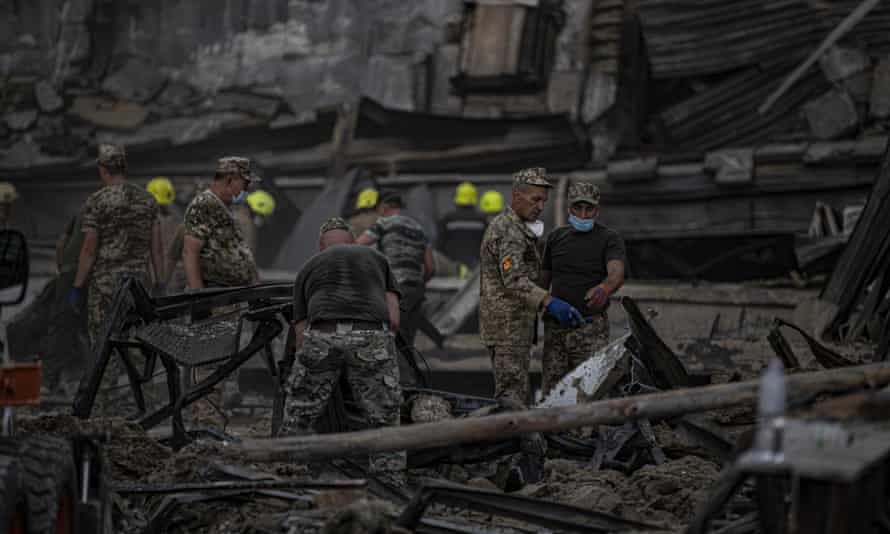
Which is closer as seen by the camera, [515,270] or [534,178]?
[515,270]

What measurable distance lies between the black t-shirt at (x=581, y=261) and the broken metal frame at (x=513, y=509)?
12.0 feet

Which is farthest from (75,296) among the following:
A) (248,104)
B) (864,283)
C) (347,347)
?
(248,104)

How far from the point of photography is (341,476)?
308 inches

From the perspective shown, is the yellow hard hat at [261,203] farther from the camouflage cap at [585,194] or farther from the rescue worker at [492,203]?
the camouflage cap at [585,194]

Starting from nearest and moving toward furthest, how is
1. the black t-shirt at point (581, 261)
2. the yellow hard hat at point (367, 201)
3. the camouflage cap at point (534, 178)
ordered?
the camouflage cap at point (534, 178) < the black t-shirt at point (581, 261) < the yellow hard hat at point (367, 201)

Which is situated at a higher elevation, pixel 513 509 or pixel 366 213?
pixel 513 509

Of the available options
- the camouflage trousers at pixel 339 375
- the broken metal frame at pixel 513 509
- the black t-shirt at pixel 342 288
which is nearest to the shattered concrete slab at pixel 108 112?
the black t-shirt at pixel 342 288

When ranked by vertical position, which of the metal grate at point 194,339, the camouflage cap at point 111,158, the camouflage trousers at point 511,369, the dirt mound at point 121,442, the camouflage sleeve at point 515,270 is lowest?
the dirt mound at point 121,442

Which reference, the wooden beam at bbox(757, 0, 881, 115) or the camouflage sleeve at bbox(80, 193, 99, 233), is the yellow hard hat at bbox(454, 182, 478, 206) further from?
the camouflage sleeve at bbox(80, 193, 99, 233)

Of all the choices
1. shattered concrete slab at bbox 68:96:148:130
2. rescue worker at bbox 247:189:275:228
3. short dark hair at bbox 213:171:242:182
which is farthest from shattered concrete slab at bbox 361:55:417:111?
short dark hair at bbox 213:171:242:182

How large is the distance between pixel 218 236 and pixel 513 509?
464cm

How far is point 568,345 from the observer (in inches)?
392

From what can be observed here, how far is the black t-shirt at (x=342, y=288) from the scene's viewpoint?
812cm

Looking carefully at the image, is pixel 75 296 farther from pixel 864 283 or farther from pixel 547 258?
pixel 864 283
